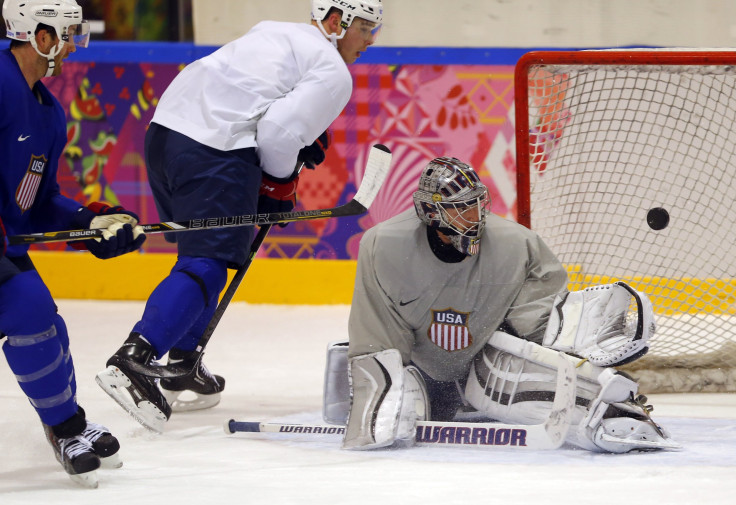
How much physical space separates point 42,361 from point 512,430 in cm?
107

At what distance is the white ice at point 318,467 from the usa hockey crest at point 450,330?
10.8 inches

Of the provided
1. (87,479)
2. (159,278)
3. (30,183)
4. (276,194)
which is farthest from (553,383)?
(159,278)

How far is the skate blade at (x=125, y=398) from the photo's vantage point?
8.88ft

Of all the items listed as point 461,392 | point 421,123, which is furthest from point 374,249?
point 421,123

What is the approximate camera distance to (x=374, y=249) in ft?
9.61

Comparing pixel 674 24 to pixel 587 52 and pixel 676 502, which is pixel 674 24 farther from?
pixel 676 502

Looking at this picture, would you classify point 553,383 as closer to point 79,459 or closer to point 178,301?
point 178,301

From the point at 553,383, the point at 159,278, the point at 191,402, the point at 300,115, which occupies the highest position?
the point at 300,115

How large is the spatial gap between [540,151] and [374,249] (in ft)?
2.98

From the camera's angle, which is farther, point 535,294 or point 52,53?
point 535,294

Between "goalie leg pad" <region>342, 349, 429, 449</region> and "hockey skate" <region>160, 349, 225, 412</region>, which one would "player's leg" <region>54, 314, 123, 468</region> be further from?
"hockey skate" <region>160, 349, 225, 412</region>

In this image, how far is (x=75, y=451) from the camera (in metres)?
2.50

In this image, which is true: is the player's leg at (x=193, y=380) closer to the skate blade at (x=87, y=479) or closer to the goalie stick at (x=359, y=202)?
the goalie stick at (x=359, y=202)

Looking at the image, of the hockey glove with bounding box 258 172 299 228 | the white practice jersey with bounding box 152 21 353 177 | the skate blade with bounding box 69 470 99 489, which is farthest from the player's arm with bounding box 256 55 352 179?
the skate blade with bounding box 69 470 99 489
